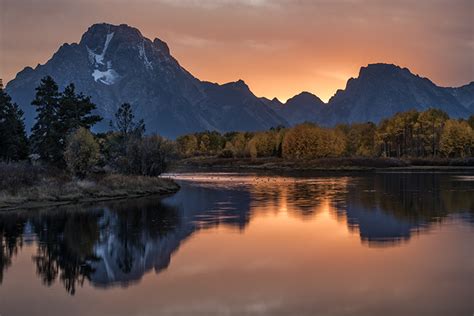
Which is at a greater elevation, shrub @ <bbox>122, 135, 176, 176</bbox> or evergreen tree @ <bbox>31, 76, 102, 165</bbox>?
evergreen tree @ <bbox>31, 76, 102, 165</bbox>

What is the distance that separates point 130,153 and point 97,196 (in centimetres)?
2091

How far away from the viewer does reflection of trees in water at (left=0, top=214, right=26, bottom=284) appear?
2555 centimetres

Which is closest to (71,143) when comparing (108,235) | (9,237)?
(108,235)

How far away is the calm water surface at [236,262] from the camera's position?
1857 centimetres

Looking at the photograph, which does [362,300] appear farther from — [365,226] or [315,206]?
[315,206]

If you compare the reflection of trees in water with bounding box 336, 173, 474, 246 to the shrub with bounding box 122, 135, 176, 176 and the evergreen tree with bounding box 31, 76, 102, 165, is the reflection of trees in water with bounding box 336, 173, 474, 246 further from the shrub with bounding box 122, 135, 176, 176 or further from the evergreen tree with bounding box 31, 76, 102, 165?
the evergreen tree with bounding box 31, 76, 102, 165

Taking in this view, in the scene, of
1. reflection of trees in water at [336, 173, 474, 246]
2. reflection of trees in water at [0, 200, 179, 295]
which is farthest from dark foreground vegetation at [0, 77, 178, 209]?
reflection of trees in water at [336, 173, 474, 246]

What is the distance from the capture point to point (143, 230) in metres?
35.1

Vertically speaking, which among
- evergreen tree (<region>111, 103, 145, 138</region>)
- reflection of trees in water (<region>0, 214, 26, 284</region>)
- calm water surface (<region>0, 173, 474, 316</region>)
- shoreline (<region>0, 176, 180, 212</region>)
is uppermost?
evergreen tree (<region>111, 103, 145, 138</region>)

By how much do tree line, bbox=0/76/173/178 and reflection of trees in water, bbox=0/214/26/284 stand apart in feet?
66.1

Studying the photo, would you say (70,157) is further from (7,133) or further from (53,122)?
(53,122)

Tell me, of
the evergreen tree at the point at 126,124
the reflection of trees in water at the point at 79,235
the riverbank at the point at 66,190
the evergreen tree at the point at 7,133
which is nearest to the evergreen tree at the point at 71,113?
the evergreen tree at the point at 7,133

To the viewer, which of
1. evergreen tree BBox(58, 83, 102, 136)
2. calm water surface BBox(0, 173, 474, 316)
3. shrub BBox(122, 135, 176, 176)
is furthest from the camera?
shrub BBox(122, 135, 176, 176)

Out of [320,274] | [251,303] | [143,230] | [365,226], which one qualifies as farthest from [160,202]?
[251,303]
